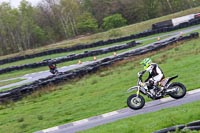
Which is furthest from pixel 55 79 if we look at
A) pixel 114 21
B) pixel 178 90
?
pixel 114 21

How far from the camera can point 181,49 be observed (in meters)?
30.0

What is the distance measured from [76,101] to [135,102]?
5.23 metres

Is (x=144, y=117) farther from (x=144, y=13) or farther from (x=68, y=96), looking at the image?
(x=144, y=13)

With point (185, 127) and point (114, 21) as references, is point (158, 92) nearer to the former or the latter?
point (185, 127)

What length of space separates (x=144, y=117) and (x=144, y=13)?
7957cm

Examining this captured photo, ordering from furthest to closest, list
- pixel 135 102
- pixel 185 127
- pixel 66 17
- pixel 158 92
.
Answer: pixel 66 17, pixel 158 92, pixel 135 102, pixel 185 127

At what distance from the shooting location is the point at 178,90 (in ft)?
46.9

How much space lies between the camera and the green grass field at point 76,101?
16.0m

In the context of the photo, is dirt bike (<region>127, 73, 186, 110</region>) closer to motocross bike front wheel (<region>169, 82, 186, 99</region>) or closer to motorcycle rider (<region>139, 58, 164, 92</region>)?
motocross bike front wheel (<region>169, 82, 186, 99</region>)

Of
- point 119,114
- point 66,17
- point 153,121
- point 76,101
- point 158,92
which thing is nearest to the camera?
point 153,121

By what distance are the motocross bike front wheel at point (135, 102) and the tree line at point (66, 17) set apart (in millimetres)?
71435

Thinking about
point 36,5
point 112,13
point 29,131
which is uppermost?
point 36,5

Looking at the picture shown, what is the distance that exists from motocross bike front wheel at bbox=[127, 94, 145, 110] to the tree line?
2812 inches

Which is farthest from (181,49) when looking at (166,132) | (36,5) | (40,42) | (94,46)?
(36,5)
